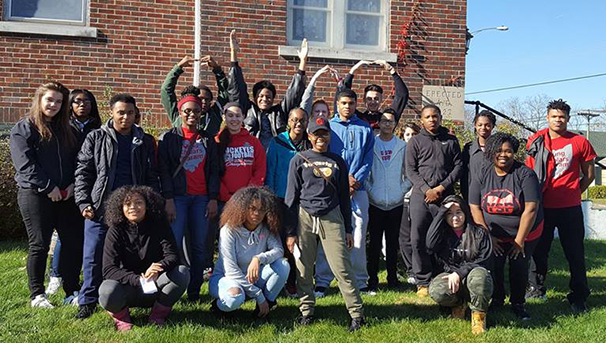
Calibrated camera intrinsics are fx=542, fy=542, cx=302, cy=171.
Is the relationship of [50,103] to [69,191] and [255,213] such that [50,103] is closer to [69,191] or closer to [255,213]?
[69,191]

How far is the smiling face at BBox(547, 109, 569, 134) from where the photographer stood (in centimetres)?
527

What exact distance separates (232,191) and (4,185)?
344cm

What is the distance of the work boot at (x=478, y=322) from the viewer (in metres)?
4.41

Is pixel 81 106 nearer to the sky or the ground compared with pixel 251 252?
nearer to the sky

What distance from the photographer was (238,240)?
180 inches

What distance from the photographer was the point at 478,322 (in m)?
4.43

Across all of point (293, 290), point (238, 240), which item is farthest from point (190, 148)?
point (293, 290)

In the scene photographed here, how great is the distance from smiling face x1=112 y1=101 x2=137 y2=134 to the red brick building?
3637 millimetres

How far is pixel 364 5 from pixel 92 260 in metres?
6.20

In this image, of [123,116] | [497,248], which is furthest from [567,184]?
[123,116]

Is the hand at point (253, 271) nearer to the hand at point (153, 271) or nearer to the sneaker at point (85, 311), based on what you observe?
the hand at point (153, 271)

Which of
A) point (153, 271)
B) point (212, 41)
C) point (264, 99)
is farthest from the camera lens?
point (212, 41)

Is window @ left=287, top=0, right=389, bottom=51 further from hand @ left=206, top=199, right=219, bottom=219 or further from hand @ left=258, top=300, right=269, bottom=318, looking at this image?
hand @ left=258, top=300, right=269, bottom=318

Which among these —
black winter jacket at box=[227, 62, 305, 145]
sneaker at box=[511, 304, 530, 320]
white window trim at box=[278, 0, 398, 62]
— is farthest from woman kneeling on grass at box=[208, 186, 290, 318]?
white window trim at box=[278, 0, 398, 62]
